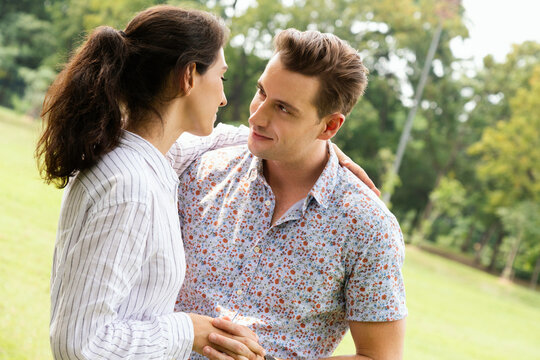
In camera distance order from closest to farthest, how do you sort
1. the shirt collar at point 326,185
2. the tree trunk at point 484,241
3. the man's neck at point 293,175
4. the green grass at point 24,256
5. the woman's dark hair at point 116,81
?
the woman's dark hair at point 116,81
the shirt collar at point 326,185
the man's neck at point 293,175
the green grass at point 24,256
the tree trunk at point 484,241

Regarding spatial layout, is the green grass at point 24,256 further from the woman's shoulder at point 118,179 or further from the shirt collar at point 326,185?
the shirt collar at point 326,185

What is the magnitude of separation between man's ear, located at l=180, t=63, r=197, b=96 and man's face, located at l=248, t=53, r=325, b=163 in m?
0.51

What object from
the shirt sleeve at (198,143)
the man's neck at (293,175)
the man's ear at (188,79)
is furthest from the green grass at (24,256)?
the man's neck at (293,175)

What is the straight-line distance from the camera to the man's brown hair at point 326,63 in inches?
90.0

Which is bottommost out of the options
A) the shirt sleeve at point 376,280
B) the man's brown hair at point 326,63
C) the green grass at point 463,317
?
the green grass at point 463,317

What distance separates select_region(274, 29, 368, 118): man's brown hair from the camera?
90.0 inches

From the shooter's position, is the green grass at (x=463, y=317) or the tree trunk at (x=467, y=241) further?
the tree trunk at (x=467, y=241)

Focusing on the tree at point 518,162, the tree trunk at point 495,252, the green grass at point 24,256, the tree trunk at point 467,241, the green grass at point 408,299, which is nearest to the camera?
the green grass at point 24,256

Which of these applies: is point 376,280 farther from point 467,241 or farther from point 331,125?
point 467,241

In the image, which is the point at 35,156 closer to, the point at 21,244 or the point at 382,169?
the point at 21,244

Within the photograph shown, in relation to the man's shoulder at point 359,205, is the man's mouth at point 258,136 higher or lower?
higher

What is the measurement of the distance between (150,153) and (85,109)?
23cm

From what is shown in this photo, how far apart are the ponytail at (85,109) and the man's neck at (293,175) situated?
2.80 feet

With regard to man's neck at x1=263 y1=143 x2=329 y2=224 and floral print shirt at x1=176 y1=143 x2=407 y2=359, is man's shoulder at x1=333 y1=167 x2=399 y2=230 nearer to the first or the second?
floral print shirt at x1=176 y1=143 x2=407 y2=359
